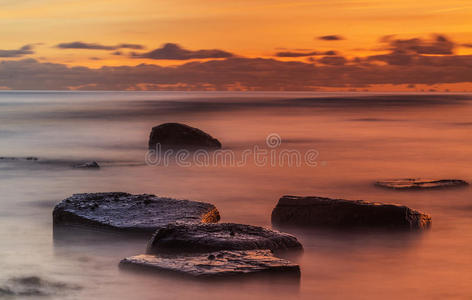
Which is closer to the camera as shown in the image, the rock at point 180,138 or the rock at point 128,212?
the rock at point 128,212

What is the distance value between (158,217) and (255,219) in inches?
80.7

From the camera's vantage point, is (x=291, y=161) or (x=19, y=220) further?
(x=291, y=161)

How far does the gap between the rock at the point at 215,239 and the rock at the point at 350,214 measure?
3.92 ft

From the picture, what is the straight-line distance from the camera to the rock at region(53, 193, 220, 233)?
8484 mm

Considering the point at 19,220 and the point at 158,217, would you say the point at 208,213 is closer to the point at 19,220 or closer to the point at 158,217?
the point at 158,217

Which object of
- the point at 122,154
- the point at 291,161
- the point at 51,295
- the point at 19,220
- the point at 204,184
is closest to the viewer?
the point at 51,295

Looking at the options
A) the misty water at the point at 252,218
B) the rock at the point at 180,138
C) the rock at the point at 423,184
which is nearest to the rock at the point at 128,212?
the misty water at the point at 252,218

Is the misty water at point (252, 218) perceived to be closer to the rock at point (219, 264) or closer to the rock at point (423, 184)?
the rock at point (219, 264)

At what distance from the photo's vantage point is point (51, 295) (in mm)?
A: 6445

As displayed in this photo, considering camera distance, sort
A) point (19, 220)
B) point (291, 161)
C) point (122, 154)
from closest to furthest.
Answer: point (19, 220), point (291, 161), point (122, 154)

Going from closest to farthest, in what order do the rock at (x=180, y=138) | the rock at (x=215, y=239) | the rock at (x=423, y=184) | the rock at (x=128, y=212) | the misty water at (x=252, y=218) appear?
the misty water at (x=252, y=218) → the rock at (x=215, y=239) → the rock at (x=128, y=212) → the rock at (x=423, y=184) → the rock at (x=180, y=138)

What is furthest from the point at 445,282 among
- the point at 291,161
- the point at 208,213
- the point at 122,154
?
the point at 122,154

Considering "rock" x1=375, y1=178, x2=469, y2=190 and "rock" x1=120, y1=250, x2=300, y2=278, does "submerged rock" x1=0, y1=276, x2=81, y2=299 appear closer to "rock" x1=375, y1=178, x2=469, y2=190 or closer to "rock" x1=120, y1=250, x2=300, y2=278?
"rock" x1=120, y1=250, x2=300, y2=278

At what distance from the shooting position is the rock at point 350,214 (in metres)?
8.91
